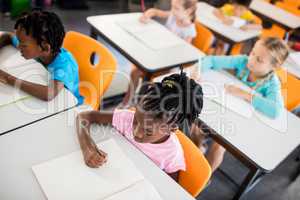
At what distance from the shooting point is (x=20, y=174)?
0.94 meters

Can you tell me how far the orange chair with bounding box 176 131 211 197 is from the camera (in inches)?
41.4

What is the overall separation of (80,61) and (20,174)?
855 millimetres

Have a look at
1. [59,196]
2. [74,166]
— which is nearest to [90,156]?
[74,166]

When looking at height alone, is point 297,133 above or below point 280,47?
below

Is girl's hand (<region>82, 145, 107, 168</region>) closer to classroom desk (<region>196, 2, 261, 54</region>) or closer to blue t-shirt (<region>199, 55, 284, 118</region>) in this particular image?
blue t-shirt (<region>199, 55, 284, 118</region>)

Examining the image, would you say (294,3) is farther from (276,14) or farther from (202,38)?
(202,38)

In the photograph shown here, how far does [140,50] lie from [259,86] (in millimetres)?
749

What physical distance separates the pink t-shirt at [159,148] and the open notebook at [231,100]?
508mm

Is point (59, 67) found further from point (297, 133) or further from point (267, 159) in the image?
point (297, 133)

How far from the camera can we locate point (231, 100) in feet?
5.14

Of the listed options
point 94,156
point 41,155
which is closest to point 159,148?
point 94,156

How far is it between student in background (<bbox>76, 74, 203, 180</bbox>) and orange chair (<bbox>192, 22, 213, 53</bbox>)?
4.13 ft

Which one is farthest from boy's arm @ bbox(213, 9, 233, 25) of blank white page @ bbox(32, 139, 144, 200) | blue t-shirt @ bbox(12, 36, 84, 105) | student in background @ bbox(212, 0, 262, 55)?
blank white page @ bbox(32, 139, 144, 200)

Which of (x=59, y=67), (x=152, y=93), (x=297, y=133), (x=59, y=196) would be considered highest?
(x=152, y=93)
